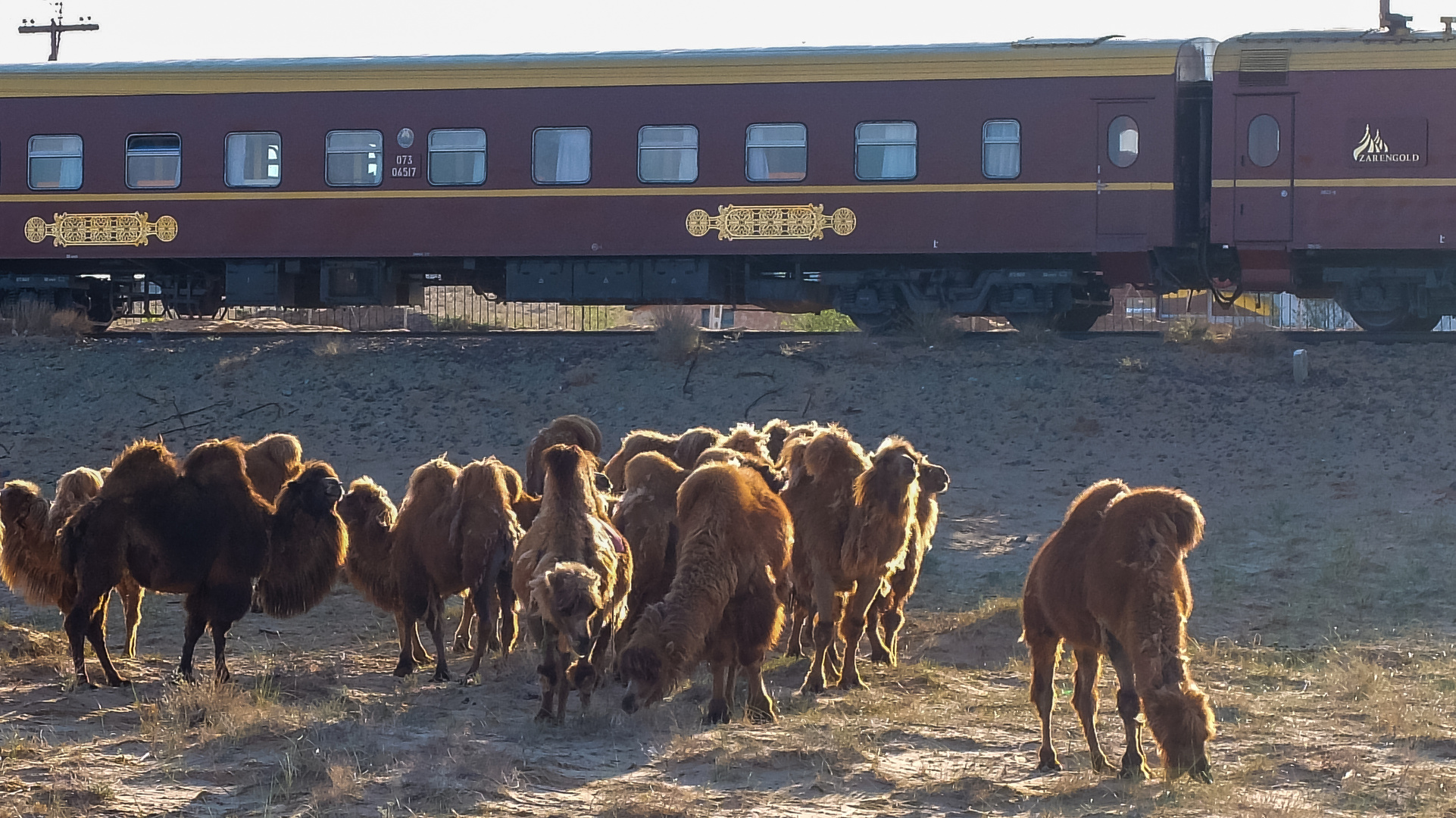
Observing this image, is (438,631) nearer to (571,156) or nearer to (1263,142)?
(571,156)

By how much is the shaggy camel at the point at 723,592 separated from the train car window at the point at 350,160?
13228 millimetres

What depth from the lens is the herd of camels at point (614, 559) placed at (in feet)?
23.6

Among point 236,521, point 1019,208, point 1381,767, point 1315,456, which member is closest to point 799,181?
point 1019,208

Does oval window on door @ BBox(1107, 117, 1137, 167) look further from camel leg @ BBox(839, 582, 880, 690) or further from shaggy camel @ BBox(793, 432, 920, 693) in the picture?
camel leg @ BBox(839, 582, 880, 690)

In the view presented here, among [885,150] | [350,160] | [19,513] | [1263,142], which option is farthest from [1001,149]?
[19,513]

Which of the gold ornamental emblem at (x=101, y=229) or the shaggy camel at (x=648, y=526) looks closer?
the shaggy camel at (x=648, y=526)

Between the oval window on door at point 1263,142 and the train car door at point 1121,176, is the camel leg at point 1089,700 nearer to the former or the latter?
the train car door at point 1121,176

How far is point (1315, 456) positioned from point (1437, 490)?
1242 millimetres

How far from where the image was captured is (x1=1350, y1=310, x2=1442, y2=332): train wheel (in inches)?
773

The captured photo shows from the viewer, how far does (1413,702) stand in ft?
28.3

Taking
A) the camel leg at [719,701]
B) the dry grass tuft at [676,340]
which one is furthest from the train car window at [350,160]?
the camel leg at [719,701]

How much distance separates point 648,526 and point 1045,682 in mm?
2724

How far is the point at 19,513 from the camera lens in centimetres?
925

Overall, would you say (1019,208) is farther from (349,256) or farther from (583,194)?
(349,256)
